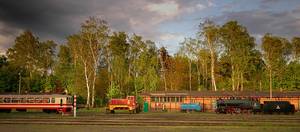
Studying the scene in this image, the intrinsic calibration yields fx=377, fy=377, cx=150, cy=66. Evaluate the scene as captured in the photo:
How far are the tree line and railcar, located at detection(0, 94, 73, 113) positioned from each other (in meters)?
20.2

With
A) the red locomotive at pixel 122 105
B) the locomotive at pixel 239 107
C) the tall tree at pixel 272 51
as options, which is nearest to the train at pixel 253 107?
the locomotive at pixel 239 107

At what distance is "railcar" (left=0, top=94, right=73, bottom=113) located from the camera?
51.5m

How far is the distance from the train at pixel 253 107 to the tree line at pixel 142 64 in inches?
757

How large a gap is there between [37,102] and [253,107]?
2983 cm

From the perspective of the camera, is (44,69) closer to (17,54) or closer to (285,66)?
(17,54)

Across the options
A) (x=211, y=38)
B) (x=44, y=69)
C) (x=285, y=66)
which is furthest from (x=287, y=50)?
(x=44, y=69)

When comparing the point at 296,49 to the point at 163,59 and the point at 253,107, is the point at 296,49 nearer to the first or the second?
the point at 163,59

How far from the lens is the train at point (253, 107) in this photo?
4938 cm

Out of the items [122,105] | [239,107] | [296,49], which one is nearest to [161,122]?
[122,105]

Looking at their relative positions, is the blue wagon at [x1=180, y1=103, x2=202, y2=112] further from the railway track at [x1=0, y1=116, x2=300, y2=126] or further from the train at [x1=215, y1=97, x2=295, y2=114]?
the railway track at [x1=0, y1=116, x2=300, y2=126]

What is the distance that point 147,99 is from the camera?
221 ft

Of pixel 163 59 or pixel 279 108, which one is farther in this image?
pixel 163 59

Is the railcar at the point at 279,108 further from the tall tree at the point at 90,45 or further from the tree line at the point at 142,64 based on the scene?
the tall tree at the point at 90,45

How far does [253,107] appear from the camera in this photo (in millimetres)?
51969
